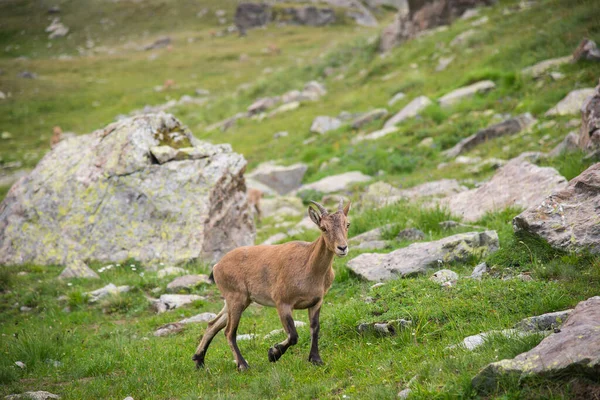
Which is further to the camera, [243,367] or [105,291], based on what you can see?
[105,291]

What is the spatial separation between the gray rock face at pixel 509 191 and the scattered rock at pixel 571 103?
17.0 ft

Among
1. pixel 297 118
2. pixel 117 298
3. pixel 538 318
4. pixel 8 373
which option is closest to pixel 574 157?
pixel 538 318

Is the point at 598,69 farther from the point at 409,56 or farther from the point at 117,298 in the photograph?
the point at 117,298

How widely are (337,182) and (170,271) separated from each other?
7753 millimetres

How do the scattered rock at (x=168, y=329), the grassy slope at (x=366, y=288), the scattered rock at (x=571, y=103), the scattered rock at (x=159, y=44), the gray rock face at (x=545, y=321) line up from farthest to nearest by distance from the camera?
1. the scattered rock at (x=159, y=44)
2. the scattered rock at (x=571, y=103)
3. the scattered rock at (x=168, y=329)
4. the grassy slope at (x=366, y=288)
5. the gray rock face at (x=545, y=321)

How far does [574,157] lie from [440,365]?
8556 mm

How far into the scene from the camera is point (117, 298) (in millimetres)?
12234

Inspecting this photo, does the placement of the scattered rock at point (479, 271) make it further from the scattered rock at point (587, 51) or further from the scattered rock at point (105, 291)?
the scattered rock at point (587, 51)

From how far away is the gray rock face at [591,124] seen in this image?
12.5 meters

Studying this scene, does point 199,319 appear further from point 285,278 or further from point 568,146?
point 568,146

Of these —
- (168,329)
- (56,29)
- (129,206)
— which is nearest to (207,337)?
(168,329)

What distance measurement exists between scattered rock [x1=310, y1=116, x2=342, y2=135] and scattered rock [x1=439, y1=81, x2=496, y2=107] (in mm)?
5417

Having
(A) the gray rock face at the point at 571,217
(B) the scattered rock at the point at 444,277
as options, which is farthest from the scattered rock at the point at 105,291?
(A) the gray rock face at the point at 571,217

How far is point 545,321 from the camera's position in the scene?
6676mm
